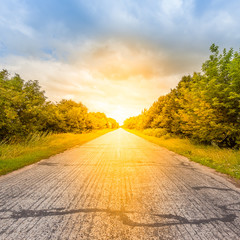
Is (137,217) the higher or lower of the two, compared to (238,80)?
lower

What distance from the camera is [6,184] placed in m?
3.67

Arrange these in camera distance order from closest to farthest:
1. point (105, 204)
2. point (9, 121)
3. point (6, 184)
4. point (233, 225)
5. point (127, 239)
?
point (127, 239)
point (233, 225)
point (105, 204)
point (6, 184)
point (9, 121)

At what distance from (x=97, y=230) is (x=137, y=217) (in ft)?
2.27

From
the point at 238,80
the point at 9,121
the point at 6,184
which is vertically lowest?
the point at 6,184

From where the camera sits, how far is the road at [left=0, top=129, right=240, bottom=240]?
194 cm

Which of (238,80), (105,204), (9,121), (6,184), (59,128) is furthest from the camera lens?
(59,128)

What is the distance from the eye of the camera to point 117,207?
8.46ft

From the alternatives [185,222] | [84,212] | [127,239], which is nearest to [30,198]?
[84,212]

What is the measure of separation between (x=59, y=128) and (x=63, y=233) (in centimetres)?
2411

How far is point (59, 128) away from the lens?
23953 mm

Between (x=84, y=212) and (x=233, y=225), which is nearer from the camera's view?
(x=233, y=225)

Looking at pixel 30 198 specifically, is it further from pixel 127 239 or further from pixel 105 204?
pixel 127 239

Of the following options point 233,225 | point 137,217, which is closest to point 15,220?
point 137,217

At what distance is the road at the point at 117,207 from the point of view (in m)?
1.94
